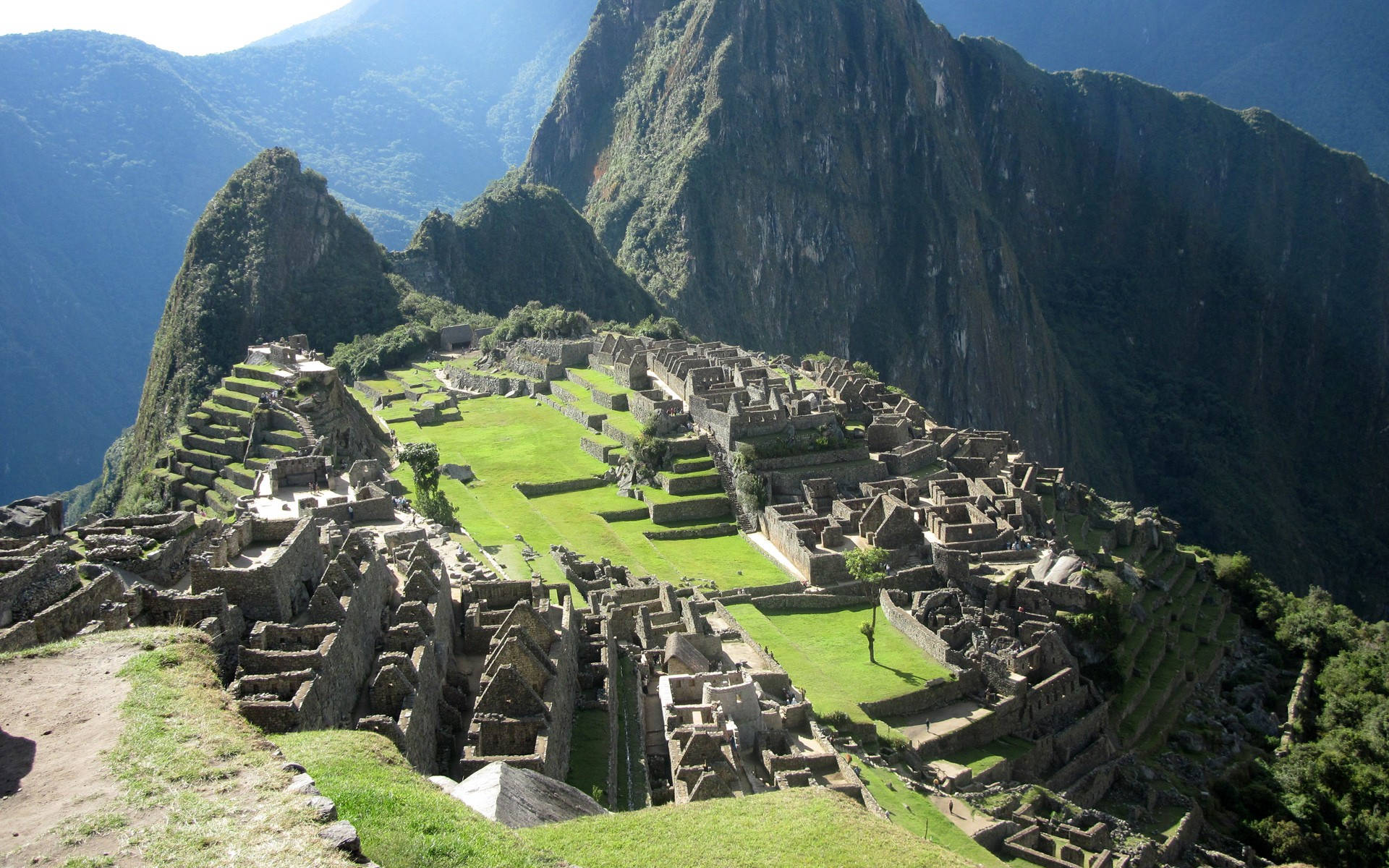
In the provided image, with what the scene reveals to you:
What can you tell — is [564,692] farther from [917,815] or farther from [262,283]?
[262,283]

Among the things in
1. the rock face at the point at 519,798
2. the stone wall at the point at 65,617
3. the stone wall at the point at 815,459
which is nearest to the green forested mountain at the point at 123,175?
the stone wall at the point at 815,459

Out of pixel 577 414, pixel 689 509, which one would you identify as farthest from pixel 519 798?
pixel 577 414

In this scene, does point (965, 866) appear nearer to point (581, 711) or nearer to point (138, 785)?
point (581, 711)

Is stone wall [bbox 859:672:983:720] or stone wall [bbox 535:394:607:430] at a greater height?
stone wall [bbox 535:394:607:430]

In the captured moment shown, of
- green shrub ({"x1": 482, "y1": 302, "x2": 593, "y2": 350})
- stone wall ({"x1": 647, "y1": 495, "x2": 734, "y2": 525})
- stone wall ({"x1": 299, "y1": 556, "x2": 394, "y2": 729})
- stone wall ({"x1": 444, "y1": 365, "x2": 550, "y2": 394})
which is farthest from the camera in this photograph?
green shrub ({"x1": 482, "y1": 302, "x2": 593, "y2": 350})

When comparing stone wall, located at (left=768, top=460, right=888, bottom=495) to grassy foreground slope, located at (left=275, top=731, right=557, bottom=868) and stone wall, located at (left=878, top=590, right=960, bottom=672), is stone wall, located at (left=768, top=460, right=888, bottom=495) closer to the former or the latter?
stone wall, located at (left=878, top=590, right=960, bottom=672)

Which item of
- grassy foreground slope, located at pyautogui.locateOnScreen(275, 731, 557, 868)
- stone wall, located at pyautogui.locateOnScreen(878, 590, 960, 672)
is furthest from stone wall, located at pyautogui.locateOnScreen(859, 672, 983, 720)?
grassy foreground slope, located at pyautogui.locateOnScreen(275, 731, 557, 868)

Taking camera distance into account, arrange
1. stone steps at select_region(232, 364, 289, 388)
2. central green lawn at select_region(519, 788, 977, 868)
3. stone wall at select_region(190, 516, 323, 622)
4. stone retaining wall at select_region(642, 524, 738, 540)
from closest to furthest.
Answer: central green lawn at select_region(519, 788, 977, 868)
stone wall at select_region(190, 516, 323, 622)
stone retaining wall at select_region(642, 524, 738, 540)
stone steps at select_region(232, 364, 289, 388)
